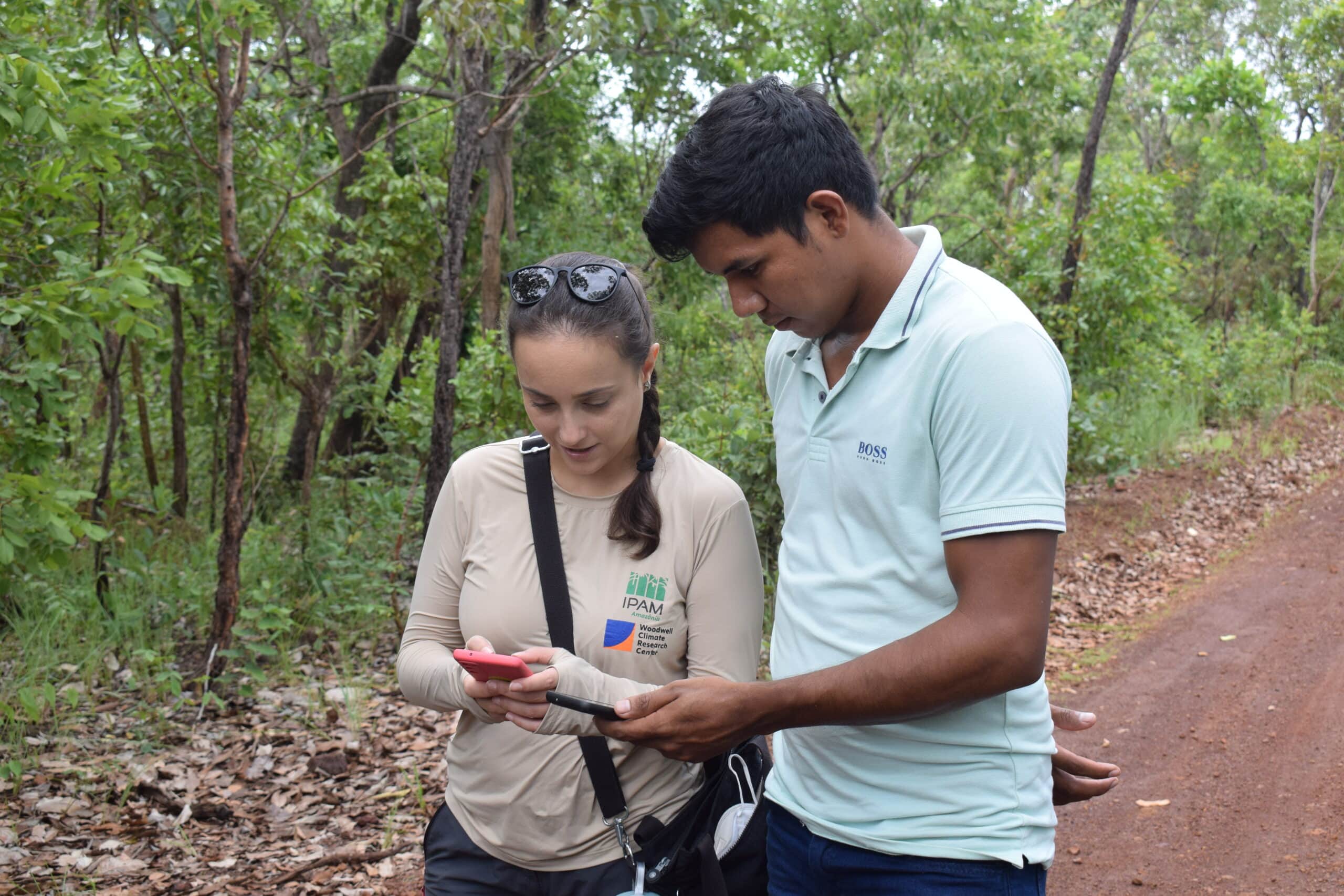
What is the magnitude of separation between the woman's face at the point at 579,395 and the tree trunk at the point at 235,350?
3260mm

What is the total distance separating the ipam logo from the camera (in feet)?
5.55

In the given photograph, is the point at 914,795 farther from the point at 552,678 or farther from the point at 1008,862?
the point at 552,678

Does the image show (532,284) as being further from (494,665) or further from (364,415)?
(364,415)

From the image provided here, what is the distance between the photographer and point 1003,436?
1522mm

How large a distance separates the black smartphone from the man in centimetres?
3

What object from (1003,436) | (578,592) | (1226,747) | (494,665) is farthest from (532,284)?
(1226,747)

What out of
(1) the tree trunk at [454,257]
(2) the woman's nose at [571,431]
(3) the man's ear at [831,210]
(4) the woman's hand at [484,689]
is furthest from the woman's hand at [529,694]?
(1) the tree trunk at [454,257]

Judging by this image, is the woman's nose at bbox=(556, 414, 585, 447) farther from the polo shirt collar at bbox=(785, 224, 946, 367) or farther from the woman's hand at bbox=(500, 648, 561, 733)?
the polo shirt collar at bbox=(785, 224, 946, 367)

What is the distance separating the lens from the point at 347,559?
646cm

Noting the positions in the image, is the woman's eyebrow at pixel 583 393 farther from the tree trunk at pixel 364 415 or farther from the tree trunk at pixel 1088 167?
the tree trunk at pixel 1088 167

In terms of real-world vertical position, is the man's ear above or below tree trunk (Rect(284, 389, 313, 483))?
above

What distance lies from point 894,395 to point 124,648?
5.12m

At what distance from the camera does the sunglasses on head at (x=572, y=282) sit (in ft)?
7.05

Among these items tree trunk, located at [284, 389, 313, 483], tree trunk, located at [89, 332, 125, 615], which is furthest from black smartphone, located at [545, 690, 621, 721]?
tree trunk, located at [284, 389, 313, 483]
